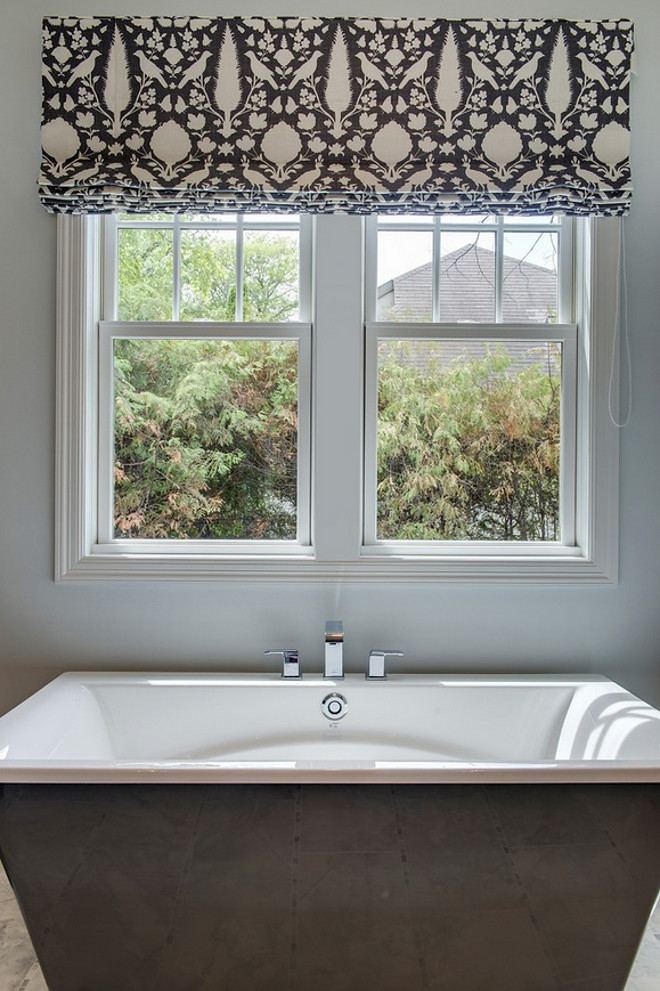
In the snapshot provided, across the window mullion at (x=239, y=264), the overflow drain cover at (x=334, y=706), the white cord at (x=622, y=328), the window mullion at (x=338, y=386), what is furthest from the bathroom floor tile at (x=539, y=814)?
the window mullion at (x=239, y=264)

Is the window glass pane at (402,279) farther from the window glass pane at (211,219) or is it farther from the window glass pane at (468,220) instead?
the window glass pane at (211,219)

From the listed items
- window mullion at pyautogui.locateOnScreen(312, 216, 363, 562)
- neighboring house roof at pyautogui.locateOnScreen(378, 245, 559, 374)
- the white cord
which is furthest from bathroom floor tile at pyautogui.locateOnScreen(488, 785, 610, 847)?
neighboring house roof at pyautogui.locateOnScreen(378, 245, 559, 374)

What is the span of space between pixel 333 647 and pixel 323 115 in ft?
5.69

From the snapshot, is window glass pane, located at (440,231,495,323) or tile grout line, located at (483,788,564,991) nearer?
tile grout line, located at (483,788,564,991)

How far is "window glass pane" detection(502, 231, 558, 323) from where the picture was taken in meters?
2.50

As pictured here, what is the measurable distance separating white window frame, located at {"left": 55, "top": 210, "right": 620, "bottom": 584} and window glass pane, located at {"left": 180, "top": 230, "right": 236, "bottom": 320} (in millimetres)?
321

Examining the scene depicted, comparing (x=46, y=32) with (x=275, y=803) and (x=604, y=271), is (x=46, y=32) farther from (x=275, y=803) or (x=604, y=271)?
(x=275, y=803)

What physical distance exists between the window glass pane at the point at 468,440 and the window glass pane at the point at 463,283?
0.11 meters

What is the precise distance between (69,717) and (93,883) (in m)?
0.64

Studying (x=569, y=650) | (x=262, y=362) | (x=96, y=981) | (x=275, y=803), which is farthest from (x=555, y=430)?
(x=96, y=981)

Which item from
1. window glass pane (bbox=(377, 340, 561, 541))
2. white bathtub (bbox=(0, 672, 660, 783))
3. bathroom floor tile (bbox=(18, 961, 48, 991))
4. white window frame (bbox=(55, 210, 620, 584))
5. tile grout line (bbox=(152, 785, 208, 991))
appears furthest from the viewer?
window glass pane (bbox=(377, 340, 561, 541))

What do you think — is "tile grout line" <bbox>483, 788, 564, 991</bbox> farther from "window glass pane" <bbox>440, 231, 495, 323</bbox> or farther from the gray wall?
"window glass pane" <bbox>440, 231, 495, 323</bbox>

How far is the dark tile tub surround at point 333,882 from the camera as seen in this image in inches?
58.1

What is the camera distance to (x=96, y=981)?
1577mm
